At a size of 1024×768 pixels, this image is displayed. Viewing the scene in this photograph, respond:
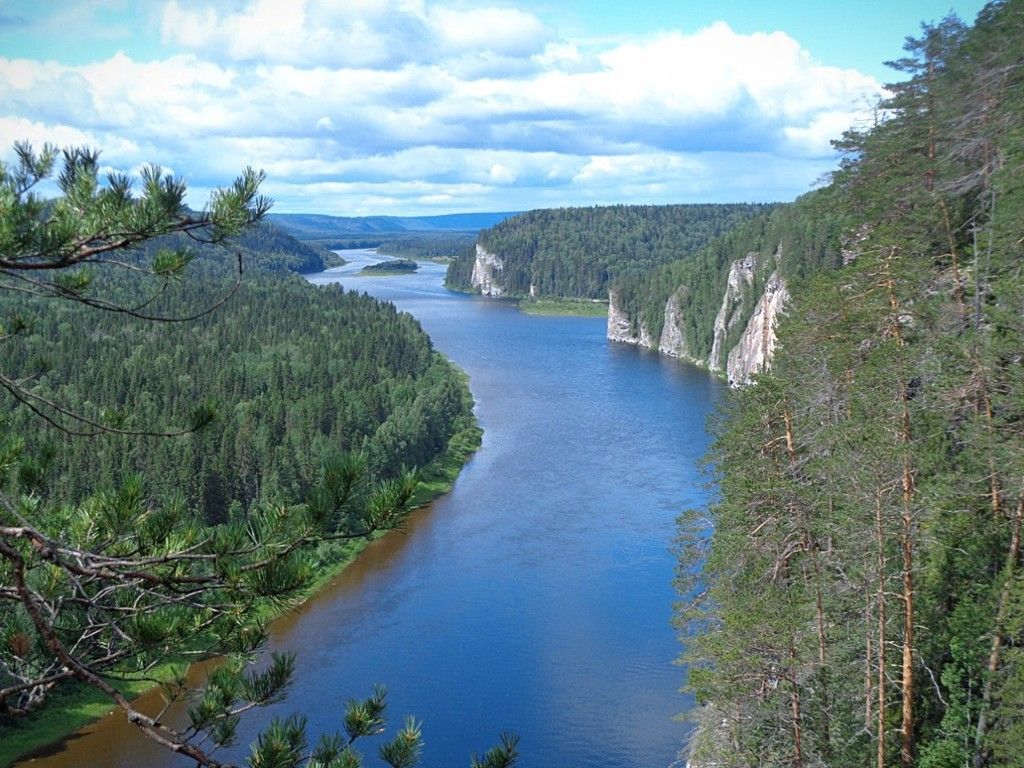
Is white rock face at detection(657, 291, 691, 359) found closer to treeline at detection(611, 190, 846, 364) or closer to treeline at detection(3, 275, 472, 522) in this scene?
treeline at detection(611, 190, 846, 364)

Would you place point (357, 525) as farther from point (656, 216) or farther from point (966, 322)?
point (656, 216)

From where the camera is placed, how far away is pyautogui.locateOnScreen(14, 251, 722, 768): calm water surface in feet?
50.1

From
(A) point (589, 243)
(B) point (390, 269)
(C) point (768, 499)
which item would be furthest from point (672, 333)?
(B) point (390, 269)

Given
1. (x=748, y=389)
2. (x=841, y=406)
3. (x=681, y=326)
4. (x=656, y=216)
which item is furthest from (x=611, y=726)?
(x=656, y=216)

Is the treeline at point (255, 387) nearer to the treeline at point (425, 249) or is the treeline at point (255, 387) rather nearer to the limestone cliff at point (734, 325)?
the limestone cliff at point (734, 325)

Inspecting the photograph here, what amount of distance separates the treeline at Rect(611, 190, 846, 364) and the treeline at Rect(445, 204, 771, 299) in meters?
23.9

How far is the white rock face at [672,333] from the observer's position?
6244 centimetres

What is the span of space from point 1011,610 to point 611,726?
8.46 metres

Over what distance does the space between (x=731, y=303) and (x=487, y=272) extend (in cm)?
5519

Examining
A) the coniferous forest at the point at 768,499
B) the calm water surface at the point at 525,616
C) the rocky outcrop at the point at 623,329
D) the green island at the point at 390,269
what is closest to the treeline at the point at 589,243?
the green island at the point at 390,269

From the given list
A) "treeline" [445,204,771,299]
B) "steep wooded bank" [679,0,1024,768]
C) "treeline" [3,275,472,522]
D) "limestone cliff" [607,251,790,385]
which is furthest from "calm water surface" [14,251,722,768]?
"treeline" [445,204,771,299]

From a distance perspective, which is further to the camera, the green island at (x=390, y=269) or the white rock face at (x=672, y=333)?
the green island at (x=390, y=269)

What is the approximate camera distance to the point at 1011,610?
7.93 m

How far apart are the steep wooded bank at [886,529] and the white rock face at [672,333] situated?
1946 inches
